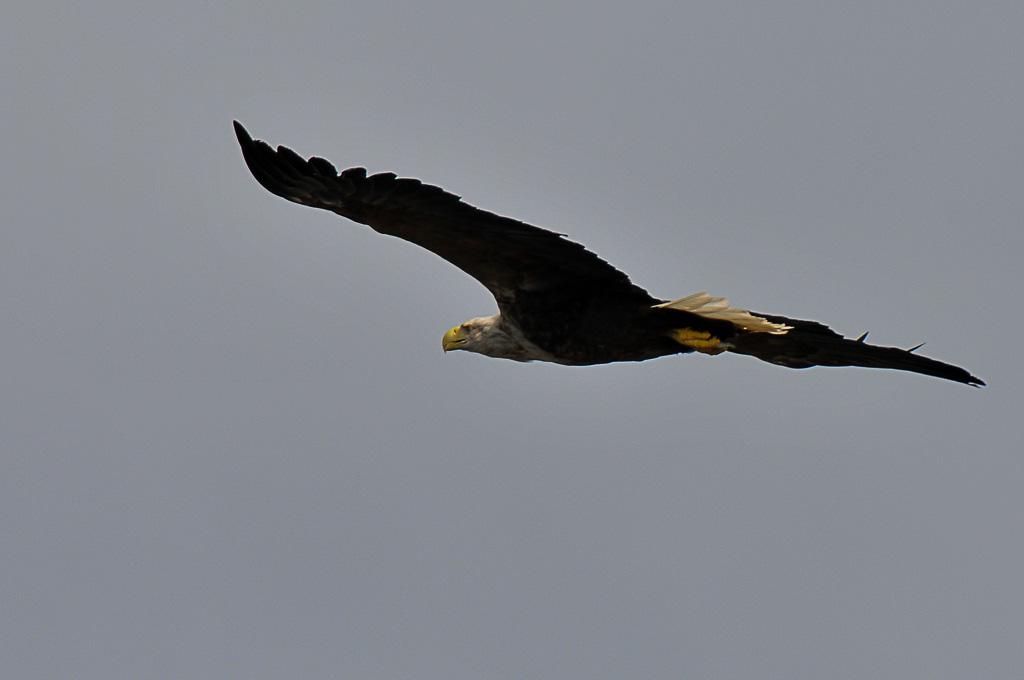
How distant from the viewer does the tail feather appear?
11406mm

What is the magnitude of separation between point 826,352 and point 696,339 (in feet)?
3.55

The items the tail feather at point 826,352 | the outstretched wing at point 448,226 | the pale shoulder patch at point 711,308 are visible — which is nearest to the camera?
the outstretched wing at point 448,226

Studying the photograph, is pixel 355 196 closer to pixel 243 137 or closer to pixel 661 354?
pixel 243 137

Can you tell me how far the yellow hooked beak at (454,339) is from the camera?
1189 centimetres

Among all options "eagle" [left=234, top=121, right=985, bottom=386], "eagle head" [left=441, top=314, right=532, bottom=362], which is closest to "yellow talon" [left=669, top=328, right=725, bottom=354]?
"eagle" [left=234, top=121, right=985, bottom=386]

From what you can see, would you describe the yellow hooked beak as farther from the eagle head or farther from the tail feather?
the tail feather

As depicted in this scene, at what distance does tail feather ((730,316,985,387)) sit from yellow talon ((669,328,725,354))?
1.01 feet

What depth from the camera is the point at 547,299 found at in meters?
11.0

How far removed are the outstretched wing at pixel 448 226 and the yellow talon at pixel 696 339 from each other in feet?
0.97

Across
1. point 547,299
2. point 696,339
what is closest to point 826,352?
point 696,339

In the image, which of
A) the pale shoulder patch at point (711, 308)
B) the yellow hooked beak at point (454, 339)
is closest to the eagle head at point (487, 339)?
the yellow hooked beak at point (454, 339)

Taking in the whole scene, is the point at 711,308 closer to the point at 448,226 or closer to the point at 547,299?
the point at 547,299

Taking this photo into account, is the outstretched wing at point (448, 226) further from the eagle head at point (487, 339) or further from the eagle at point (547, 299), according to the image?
the eagle head at point (487, 339)

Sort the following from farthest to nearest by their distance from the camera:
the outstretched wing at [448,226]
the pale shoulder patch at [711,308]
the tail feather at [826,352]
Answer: the tail feather at [826,352] < the pale shoulder patch at [711,308] < the outstretched wing at [448,226]
